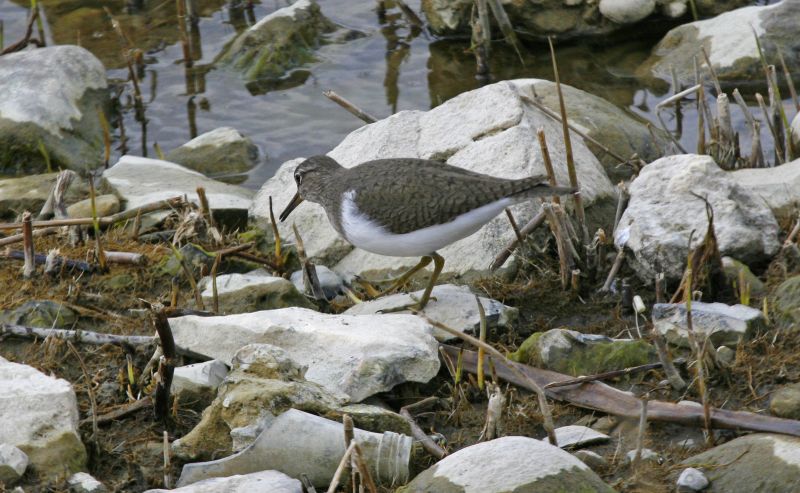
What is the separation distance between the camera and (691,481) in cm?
381

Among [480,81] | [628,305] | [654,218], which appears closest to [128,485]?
[628,305]

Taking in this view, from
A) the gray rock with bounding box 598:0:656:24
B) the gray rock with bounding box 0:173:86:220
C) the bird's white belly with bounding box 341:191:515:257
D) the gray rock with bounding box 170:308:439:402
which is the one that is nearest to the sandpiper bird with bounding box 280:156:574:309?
the bird's white belly with bounding box 341:191:515:257

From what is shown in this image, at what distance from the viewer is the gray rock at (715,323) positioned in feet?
15.9

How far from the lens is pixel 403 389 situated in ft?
15.9

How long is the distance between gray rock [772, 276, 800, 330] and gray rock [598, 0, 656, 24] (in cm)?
560

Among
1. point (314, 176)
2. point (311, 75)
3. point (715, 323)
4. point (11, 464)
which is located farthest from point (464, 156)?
point (311, 75)

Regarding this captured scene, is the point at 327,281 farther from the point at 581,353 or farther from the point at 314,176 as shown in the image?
the point at 581,353

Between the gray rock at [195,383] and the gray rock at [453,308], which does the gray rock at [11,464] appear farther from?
the gray rock at [453,308]

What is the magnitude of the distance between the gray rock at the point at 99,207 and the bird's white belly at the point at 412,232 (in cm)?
229

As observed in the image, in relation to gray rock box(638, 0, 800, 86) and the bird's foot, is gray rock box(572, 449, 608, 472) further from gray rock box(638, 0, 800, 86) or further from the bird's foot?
gray rock box(638, 0, 800, 86)

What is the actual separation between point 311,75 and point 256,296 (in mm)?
5281

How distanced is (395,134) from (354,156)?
0.37m

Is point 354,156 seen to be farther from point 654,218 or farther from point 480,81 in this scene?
point 480,81

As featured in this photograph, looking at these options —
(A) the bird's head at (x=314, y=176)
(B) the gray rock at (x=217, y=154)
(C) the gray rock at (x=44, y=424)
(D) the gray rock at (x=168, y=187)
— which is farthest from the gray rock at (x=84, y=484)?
(B) the gray rock at (x=217, y=154)
